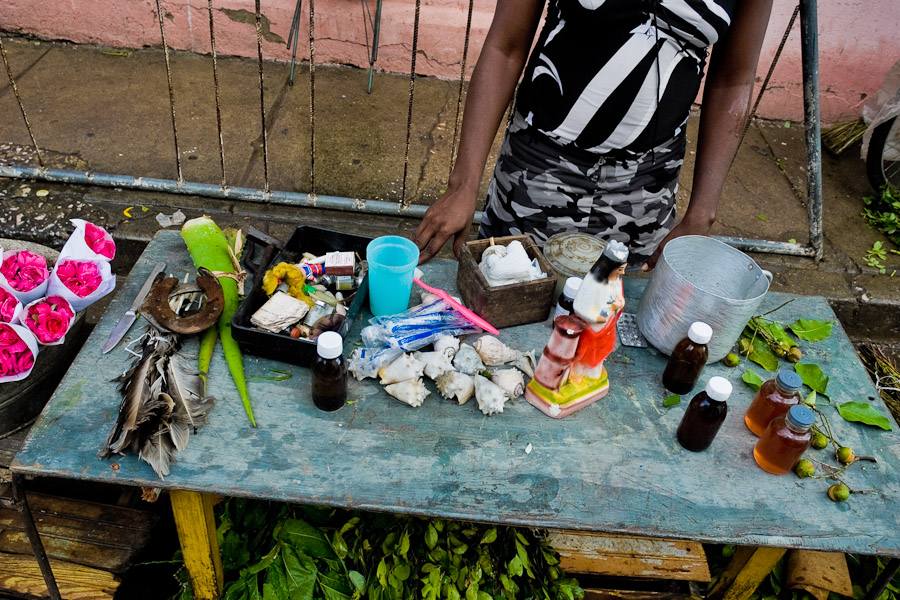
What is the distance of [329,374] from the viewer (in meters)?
1.54

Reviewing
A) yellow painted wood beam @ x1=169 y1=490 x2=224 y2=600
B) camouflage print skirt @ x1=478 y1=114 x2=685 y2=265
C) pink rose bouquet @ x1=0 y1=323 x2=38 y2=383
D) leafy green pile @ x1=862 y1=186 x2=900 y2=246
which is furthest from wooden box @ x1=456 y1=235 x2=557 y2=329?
leafy green pile @ x1=862 y1=186 x2=900 y2=246

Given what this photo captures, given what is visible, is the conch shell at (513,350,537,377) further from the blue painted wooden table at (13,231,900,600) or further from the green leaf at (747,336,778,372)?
the green leaf at (747,336,778,372)

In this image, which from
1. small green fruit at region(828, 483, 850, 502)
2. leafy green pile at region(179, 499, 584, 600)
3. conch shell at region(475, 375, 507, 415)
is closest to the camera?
small green fruit at region(828, 483, 850, 502)

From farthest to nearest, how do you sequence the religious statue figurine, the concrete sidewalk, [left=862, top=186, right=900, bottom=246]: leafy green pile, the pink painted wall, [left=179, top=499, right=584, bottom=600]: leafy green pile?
the pink painted wall < [left=862, top=186, right=900, bottom=246]: leafy green pile < the concrete sidewalk < [left=179, top=499, right=584, bottom=600]: leafy green pile < the religious statue figurine

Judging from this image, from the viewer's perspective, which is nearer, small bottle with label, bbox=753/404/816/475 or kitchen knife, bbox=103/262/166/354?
small bottle with label, bbox=753/404/816/475

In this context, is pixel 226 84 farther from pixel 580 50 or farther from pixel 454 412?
pixel 454 412

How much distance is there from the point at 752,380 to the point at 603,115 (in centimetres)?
91

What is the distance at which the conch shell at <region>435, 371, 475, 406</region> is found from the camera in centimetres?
167

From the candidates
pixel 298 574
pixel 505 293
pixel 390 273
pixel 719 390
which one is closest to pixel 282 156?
pixel 390 273

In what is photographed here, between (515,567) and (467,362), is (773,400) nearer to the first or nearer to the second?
(467,362)

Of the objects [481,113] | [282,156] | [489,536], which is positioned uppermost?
[481,113]

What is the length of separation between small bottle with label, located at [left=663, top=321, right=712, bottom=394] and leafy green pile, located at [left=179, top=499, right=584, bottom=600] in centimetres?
77

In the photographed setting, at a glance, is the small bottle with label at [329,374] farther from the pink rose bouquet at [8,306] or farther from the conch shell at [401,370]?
the pink rose bouquet at [8,306]

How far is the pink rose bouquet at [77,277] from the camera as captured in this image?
6.63 feet
